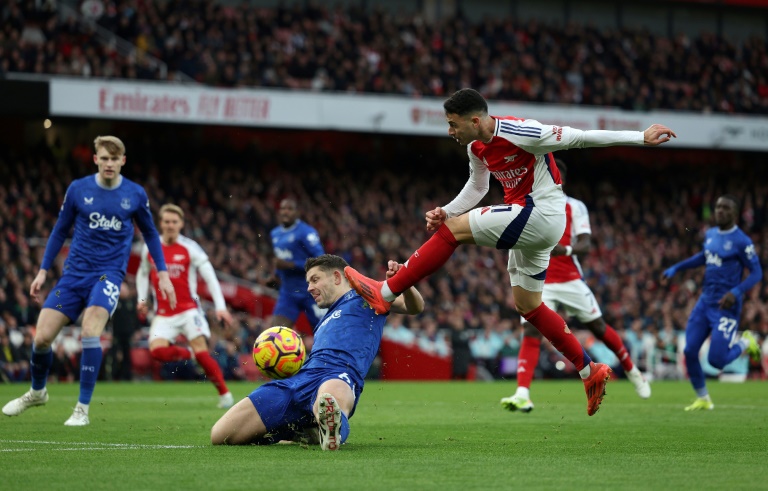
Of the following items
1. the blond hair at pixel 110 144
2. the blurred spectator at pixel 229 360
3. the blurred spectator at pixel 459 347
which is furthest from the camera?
the blurred spectator at pixel 459 347

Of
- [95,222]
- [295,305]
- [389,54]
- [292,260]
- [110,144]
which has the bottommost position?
[295,305]

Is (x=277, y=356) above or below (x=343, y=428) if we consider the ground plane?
above

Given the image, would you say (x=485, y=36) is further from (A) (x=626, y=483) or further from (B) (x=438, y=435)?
(A) (x=626, y=483)

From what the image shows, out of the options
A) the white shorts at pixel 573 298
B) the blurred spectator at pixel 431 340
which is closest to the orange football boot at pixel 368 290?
the white shorts at pixel 573 298

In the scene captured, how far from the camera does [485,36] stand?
35.7 metres

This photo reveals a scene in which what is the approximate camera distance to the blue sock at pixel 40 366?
1000 cm

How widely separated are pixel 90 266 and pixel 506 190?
4040mm

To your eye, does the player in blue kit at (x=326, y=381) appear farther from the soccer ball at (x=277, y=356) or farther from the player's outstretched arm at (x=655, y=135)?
the player's outstretched arm at (x=655, y=135)

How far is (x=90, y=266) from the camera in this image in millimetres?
10062

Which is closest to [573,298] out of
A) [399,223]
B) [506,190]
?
[506,190]

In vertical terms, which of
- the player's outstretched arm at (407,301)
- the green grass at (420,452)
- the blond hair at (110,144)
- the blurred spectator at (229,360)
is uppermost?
the blond hair at (110,144)

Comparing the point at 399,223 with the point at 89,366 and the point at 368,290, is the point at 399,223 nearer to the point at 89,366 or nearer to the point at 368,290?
the point at 89,366

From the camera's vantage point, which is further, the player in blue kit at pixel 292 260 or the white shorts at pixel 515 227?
the player in blue kit at pixel 292 260

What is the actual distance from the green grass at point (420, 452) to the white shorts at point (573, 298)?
3.73 feet
